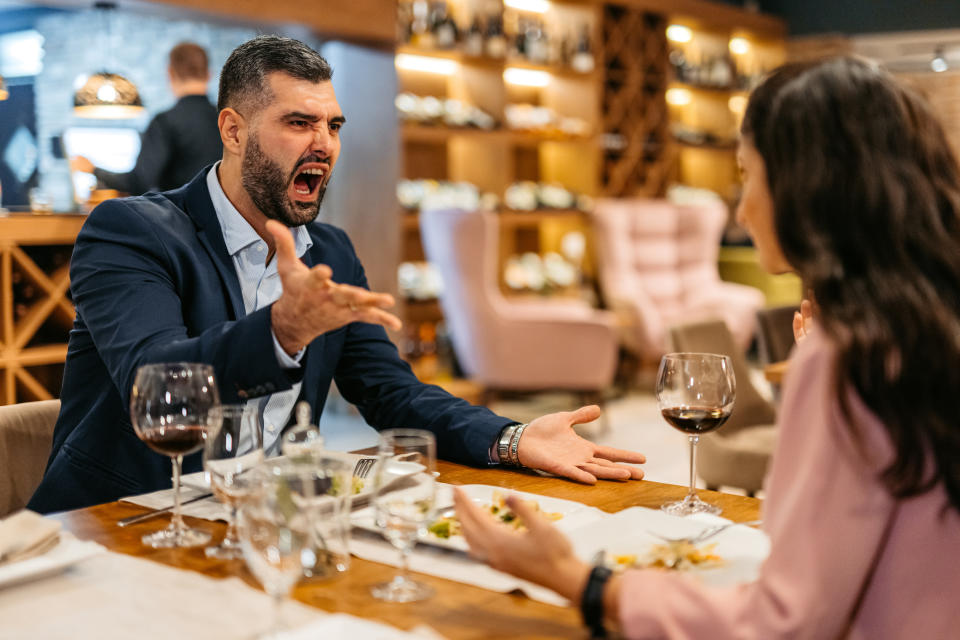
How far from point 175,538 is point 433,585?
1.18 ft

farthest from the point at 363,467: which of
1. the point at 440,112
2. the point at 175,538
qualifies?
the point at 440,112

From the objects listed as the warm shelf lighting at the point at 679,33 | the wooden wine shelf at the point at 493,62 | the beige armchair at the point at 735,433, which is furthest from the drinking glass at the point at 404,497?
the warm shelf lighting at the point at 679,33

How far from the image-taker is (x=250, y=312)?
1.87 m

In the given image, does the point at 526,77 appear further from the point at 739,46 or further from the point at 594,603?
the point at 594,603

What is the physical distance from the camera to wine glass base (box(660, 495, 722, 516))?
1385 mm

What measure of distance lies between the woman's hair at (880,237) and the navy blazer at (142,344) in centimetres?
82

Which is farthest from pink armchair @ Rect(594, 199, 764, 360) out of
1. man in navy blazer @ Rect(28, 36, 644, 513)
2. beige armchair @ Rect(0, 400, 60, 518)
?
beige armchair @ Rect(0, 400, 60, 518)

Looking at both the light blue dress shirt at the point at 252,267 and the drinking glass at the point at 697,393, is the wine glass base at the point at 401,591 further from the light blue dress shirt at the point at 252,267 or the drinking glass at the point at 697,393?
the light blue dress shirt at the point at 252,267

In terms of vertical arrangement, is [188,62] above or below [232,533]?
above

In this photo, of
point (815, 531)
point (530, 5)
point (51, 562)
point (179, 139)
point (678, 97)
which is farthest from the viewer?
point (678, 97)

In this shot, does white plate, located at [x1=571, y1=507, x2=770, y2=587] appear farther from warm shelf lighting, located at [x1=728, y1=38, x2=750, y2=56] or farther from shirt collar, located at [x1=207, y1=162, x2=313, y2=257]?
warm shelf lighting, located at [x1=728, y1=38, x2=750, y2=56]

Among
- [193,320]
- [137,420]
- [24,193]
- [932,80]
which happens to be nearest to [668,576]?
[137,420]

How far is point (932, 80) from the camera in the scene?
362 inches

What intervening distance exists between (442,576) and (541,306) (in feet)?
17.0
